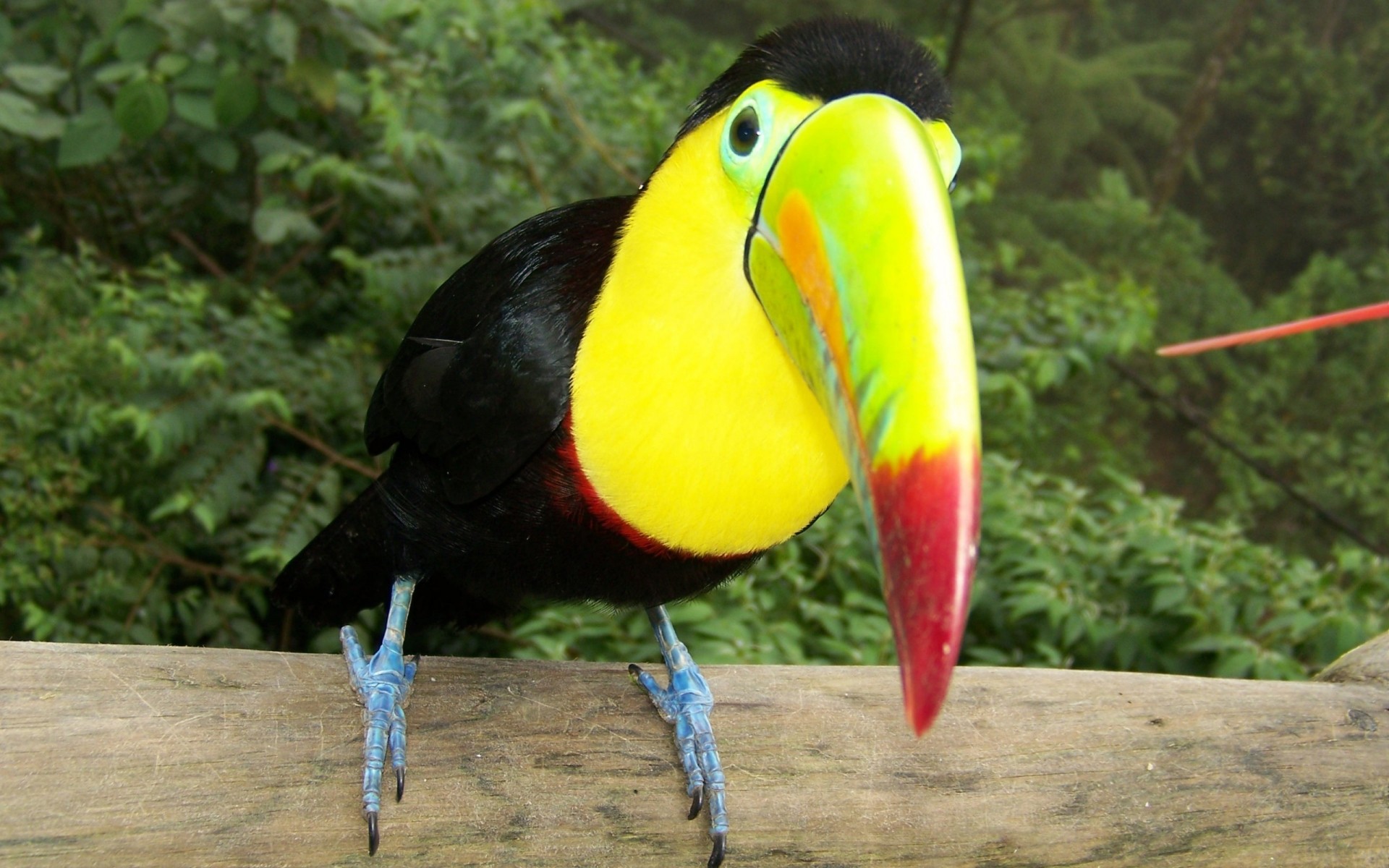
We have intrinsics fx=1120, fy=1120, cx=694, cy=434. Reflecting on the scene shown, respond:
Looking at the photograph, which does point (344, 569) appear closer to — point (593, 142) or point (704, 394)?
point (704, 394)

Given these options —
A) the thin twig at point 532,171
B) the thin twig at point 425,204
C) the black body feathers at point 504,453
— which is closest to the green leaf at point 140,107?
the thin twig at point 425,204

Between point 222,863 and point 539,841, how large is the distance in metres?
0.35

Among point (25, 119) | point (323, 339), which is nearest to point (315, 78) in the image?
point (25, 119)

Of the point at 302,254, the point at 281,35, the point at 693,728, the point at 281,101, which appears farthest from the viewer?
the point at 302,254

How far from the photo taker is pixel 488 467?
143 centimetres

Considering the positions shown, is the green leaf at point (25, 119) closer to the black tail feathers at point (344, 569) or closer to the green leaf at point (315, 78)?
the green leaf at point (315, 78)

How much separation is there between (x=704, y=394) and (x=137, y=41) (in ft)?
7.06

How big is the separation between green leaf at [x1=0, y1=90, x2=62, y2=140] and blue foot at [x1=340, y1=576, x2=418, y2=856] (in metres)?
1.80

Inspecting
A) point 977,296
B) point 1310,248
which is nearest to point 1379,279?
point 1310,248

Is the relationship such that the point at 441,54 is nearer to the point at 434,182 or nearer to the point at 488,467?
the point at 434,182

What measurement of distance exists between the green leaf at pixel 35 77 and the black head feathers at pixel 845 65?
226cm

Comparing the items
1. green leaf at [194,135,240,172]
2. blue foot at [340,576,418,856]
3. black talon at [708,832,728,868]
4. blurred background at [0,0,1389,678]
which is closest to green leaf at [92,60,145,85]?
blurred background at [0,0,1389,678]

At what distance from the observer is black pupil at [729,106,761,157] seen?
116 cm

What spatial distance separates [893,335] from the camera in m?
0.91
